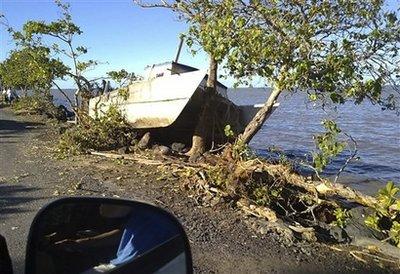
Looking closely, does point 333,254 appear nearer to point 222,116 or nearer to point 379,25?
point 379,25

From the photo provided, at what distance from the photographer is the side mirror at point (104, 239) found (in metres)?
2.05

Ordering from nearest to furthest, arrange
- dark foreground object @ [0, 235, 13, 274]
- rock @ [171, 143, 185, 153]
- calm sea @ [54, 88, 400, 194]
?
1. dark foreground object @ [0, 235, 13, 274]
2. rock @ [171, 143, 185, 153]
3. calm sea @ [54, 88, 400, 194]

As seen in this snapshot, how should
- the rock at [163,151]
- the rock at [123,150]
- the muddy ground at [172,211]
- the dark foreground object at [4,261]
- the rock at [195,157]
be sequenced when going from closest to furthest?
the dark foreground object at [4,261], the muddy ground at [172,211], the rock at [195,157], the rock at [163,151], the rock at [123,150]

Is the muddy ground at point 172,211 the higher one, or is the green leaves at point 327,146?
the green leaves at point 327,146

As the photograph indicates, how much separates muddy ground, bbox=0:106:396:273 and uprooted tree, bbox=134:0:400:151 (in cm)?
234

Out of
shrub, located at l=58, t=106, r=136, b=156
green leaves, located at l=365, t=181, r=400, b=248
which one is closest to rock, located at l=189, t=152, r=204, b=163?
shrub, located at l=58, t=106, r=136, b=156

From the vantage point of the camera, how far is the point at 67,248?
213cm

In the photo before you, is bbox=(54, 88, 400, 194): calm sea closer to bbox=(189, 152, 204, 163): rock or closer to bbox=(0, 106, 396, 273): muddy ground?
bbox=(189, 152, 204, 163): rock

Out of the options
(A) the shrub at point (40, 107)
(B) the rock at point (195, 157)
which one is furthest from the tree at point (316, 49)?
(A) the shrub at point (40, 107)

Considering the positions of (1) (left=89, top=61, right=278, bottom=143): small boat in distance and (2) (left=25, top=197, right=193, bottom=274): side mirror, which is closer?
(2) (left=25, top=197, right=193, bottom=274): side mirror

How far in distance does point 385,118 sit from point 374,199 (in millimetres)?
30940

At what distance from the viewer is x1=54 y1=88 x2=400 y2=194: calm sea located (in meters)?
15.5

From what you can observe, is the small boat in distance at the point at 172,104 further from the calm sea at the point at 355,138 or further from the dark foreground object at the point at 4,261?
the dark foreground object at the point at 4,261

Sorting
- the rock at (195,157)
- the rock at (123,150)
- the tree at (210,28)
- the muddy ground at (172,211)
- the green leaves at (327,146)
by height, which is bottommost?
the muddy ground at (172,211)
